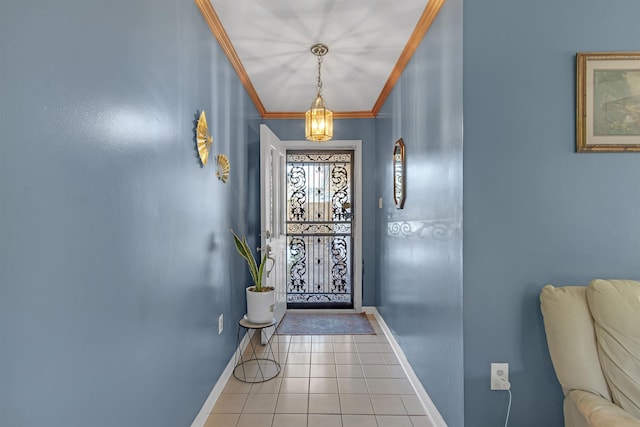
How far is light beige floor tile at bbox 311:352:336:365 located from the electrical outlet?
4.64 feet

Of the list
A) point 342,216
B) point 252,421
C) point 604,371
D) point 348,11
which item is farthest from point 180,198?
point 342,216

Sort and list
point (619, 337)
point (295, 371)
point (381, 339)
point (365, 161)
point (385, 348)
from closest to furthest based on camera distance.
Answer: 1. point (619, 337)
2. point (295, 371)
3. point (385, 348)
4. point (381, 339)
5. point (365, 161)

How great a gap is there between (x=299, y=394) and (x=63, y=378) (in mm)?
1653

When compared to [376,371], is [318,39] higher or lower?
higher

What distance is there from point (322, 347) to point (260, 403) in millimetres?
973

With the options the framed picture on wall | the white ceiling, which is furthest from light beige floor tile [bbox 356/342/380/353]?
the white ceiling

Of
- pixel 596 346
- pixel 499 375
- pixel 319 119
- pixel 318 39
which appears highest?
pixel 318 39

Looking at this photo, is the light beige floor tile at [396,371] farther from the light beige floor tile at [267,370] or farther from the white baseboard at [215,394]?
the white baseboard at [215,394]

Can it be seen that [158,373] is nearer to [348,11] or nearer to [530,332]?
[530,332]

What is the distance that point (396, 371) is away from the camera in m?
2.56

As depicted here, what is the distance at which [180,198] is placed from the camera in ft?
5.37

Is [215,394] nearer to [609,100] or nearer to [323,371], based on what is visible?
[323,371]

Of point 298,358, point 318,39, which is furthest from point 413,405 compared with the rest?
point 318,39

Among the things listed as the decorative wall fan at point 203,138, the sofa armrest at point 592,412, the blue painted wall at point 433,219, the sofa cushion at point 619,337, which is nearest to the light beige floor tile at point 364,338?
the blue painted wall at point 433,219
